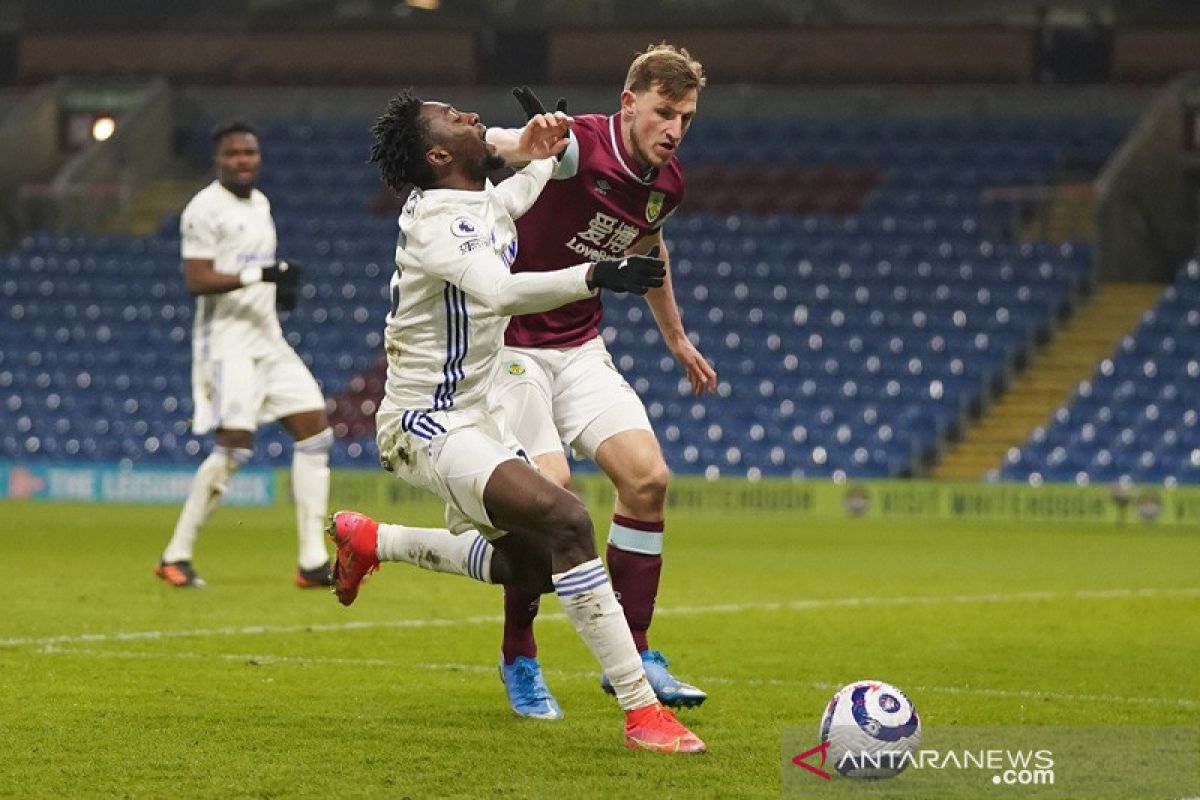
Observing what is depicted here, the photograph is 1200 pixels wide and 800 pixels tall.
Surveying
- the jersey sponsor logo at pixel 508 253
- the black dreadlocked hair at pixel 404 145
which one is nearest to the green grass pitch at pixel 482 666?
the jersey sponsor logo at pixel 508 253

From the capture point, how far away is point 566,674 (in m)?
8.13

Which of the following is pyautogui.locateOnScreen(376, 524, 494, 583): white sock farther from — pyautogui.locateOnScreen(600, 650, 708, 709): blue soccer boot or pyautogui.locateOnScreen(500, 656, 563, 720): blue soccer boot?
pyautogui.locateOnScreen(600, 650, 708, 709): blue soccer boot

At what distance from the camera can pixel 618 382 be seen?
24.9 ft

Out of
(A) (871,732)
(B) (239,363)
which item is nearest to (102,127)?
(B) (239,363)

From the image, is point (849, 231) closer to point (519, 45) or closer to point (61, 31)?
point (519, 45)

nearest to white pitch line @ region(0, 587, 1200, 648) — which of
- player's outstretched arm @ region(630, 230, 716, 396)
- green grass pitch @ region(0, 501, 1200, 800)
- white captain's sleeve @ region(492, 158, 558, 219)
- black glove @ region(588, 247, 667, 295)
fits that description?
green grass pitch @ region(0, 501, 1200, 800)

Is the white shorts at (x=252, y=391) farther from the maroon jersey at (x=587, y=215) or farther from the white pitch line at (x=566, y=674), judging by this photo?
the maroon jersey at (x=587, y=215)

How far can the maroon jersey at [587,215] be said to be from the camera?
24.6 ft

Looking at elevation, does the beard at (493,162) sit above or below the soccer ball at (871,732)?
above

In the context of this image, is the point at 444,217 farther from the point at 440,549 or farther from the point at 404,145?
the point at 440,549

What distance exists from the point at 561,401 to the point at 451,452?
112 centimetres

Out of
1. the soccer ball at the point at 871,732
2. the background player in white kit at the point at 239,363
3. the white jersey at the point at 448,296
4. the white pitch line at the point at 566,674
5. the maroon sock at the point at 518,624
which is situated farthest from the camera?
the background player in white kit at the point at 239,363

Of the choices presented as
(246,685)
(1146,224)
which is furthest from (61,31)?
(246,685)

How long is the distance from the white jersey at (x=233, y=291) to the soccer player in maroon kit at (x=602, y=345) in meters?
4.52
